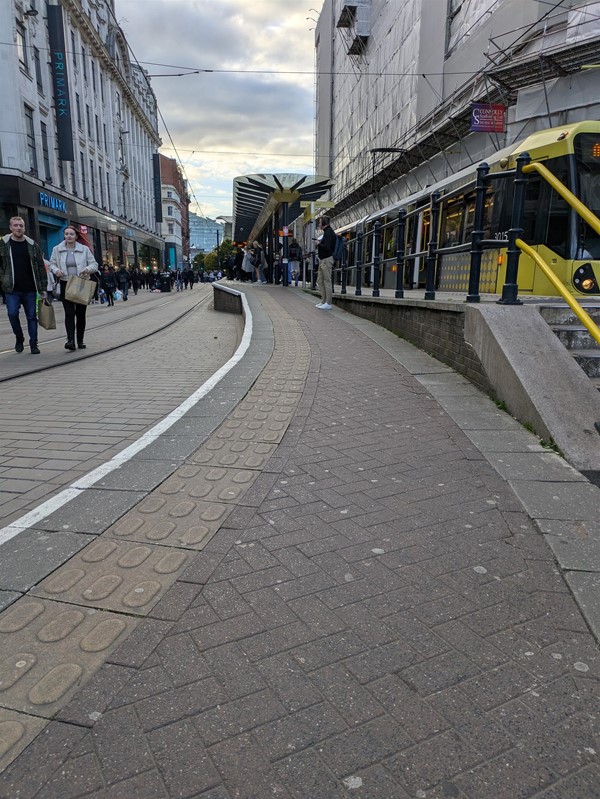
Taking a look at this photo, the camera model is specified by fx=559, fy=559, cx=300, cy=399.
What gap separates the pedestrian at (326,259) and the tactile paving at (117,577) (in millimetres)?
9995

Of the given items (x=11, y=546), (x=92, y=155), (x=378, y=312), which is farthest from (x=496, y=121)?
(x=92, y=155)

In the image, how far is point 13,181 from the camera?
25141mm

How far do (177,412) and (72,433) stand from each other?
2.76 feet

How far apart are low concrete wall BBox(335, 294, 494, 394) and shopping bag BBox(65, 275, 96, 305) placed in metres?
4.56

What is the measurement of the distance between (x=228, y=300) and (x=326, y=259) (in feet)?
22.9

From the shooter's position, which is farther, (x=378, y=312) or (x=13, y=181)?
(x=13, y=181)

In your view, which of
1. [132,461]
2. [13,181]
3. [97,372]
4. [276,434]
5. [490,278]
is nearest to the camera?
[132,461]

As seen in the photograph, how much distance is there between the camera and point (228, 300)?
1842cm

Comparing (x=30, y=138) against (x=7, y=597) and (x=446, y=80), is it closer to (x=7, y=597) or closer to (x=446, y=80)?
(x=446, y=80)

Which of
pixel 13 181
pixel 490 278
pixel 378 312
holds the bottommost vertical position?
pixel 378 312

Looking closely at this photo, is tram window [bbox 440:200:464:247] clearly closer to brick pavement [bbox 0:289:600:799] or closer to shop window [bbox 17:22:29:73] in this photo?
brick pavement [bbox 0:289:600:799]

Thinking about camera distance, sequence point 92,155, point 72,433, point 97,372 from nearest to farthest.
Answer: point 72,433
point 97,372
point 92,155

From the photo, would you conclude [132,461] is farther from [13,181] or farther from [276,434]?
[13,181]

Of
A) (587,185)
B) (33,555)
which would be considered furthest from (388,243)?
(33,555)
